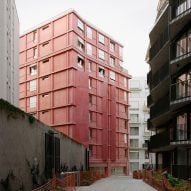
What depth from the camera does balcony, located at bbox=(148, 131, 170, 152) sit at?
45119mm

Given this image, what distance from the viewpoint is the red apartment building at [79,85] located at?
263 ft

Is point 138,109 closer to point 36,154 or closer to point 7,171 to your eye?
point 36,154

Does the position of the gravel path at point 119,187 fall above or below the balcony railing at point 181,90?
below

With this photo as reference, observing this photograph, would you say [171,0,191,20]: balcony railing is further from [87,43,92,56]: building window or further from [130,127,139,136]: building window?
[130,127,139,136]: building window

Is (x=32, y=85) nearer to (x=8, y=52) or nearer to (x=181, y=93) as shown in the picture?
(x=8, y=52)

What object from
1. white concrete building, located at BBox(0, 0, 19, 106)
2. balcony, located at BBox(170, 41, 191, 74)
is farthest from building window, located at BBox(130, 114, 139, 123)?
balcony, located at BBox(170, 41, 191, 74)

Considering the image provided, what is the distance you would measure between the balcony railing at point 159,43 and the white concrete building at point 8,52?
1377cm

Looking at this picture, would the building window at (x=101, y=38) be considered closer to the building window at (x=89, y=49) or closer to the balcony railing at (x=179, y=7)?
the building window at (x=89, y=49)

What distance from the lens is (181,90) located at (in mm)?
37656

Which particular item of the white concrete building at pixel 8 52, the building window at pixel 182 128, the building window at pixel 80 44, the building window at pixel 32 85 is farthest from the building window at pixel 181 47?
the building window at pixel 32 85

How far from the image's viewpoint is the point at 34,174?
22.8 metres

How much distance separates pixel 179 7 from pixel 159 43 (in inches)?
372

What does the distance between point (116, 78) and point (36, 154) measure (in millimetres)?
72920

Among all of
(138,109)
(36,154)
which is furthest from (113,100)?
(36,154)
